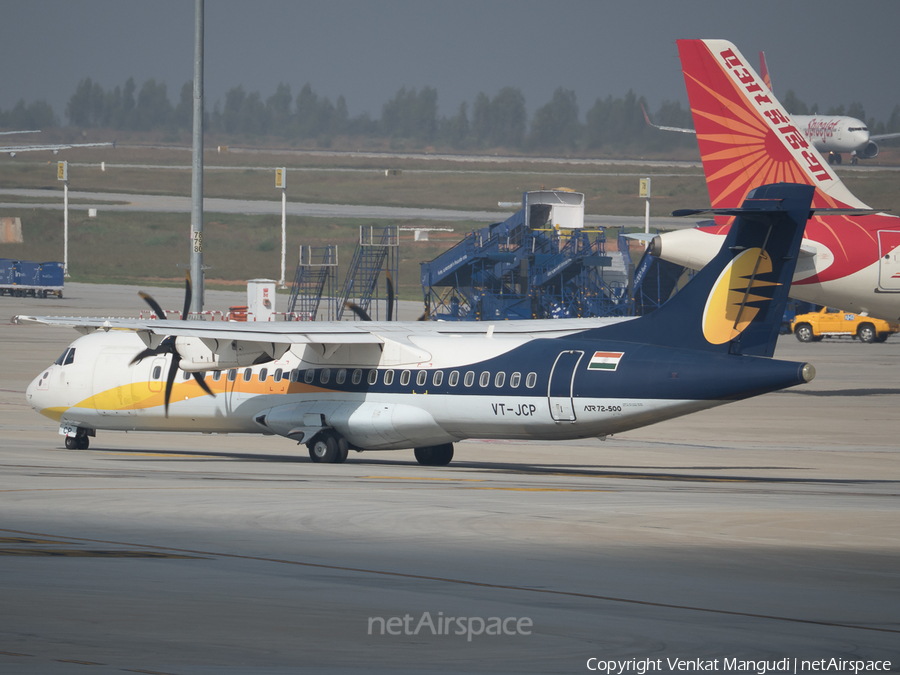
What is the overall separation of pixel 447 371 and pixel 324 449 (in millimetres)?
3746

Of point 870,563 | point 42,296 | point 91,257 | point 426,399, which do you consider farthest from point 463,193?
point 870,563

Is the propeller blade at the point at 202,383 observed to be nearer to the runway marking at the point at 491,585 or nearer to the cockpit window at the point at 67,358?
the cockpit window at the point at 67,358

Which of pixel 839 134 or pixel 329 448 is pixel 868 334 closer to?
pixel 329 448

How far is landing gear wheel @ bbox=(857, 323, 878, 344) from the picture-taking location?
67.0 meters

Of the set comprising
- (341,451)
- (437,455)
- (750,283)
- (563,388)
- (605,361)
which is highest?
(750,283)

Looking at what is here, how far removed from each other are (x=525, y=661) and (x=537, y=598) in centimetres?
249

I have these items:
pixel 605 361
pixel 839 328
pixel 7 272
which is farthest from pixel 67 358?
pixel 7 272

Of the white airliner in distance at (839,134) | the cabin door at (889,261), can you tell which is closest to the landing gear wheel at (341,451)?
the cabin door at (889,261)

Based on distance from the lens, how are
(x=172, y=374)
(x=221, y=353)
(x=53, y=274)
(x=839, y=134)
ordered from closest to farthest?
(x=221, y=353) → (x=172, y=374) → (x=53, y=274) → (x=839, y=134)

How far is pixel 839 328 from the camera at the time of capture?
67438mm

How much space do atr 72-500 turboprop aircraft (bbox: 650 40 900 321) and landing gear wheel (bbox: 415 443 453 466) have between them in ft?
35.9

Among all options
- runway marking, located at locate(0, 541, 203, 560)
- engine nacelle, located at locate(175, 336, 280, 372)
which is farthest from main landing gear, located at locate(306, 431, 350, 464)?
runway marking, located at locate(0, 541, 203, 560)

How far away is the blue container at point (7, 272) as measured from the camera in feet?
276

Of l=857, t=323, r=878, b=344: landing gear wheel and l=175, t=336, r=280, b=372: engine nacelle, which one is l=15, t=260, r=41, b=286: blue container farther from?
l=175, t=336, r=280, b=372: engine nacelle
